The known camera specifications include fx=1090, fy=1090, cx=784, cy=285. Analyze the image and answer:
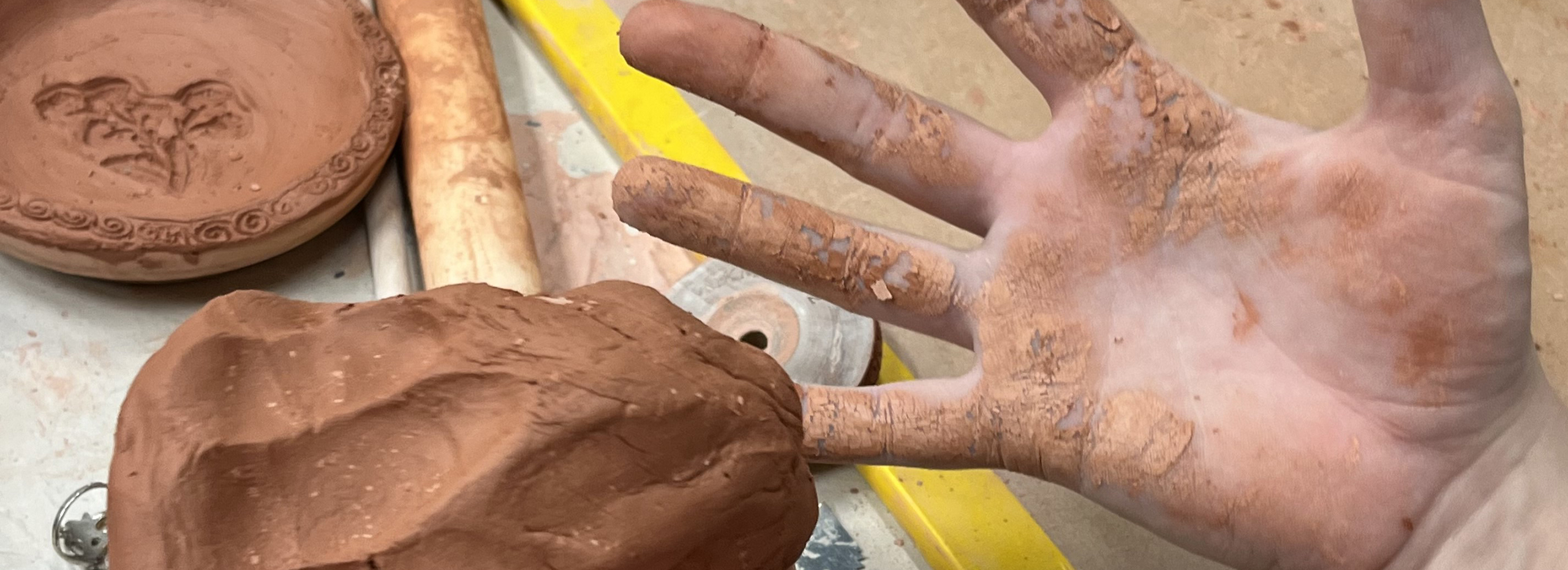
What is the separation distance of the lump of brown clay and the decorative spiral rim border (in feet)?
3.45

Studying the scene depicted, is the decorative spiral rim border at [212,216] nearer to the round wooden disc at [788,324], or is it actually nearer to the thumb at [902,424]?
the round wooden disc at [788,324]

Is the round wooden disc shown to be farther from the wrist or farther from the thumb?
the wrist

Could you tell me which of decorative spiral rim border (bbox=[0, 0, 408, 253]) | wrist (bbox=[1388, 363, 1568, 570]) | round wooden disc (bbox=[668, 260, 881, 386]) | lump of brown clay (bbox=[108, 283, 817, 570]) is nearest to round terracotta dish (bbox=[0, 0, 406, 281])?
decorative spiral rim border (bbox=[0, 0, 408, 253])

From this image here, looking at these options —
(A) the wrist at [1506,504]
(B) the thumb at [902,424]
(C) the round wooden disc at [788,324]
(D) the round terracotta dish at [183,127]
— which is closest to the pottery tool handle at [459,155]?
(D) the round terracotta dish at [183,127]

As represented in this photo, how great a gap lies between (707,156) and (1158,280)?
1183 mm

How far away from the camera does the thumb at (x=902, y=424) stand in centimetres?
151

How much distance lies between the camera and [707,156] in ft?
7.97

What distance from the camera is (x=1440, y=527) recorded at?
1378mm

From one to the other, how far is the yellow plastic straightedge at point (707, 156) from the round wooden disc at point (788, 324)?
185mm

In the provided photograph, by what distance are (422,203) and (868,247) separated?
3.59 feet

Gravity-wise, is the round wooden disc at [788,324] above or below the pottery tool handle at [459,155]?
below

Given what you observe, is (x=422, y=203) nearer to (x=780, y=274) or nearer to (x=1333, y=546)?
(x=780, y=274)

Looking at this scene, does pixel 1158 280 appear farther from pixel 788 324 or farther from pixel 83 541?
pixel 83 541

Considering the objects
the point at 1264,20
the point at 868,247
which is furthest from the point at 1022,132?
the point at 868,247
